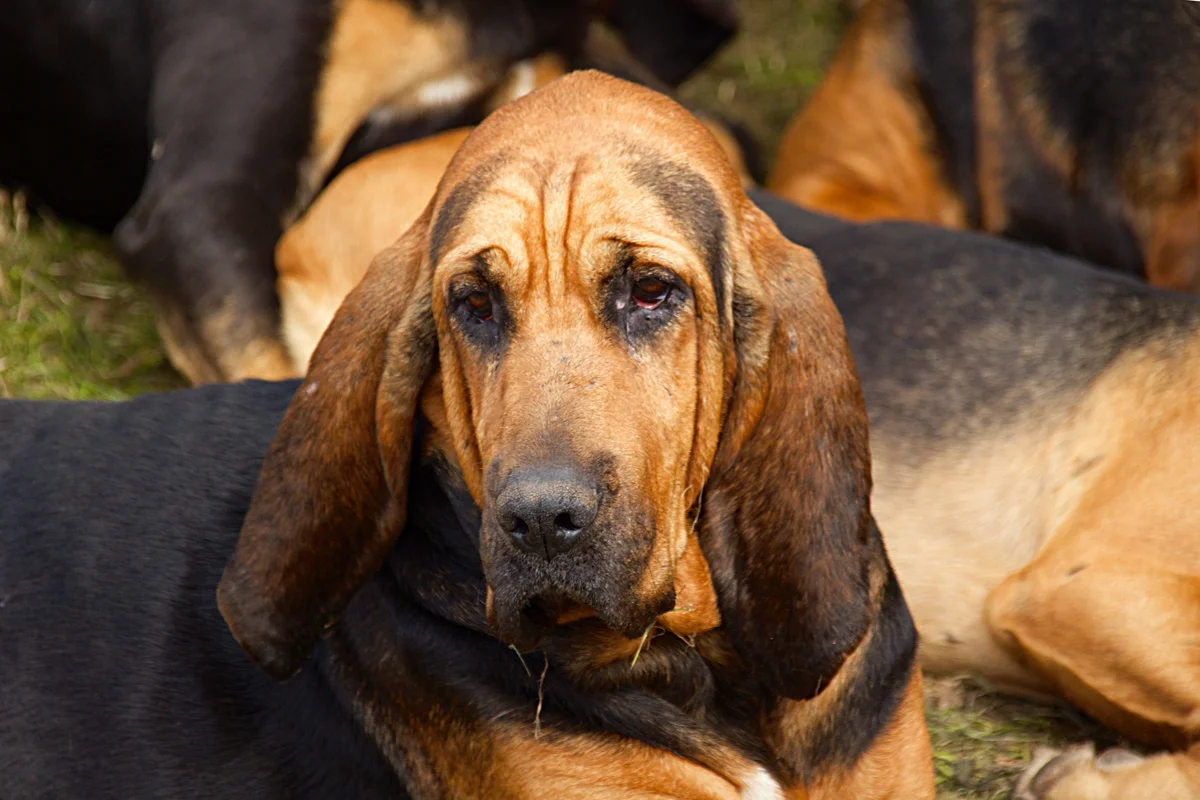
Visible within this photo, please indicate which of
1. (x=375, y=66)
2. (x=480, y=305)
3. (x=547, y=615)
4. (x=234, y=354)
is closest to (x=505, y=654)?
(x=547, y=615)

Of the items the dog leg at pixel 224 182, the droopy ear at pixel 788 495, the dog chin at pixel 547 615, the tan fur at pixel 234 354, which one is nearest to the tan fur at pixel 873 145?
the dog leg at pixel 224 182

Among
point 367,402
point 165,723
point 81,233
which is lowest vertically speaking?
point 81,233

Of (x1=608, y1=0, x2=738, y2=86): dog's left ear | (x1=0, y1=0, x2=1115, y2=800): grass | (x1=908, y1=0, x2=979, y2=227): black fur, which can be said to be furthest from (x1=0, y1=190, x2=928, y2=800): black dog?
(x1=608, y1=0, x2=738, y2=86): dog's left ear

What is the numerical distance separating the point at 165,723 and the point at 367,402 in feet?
2.85

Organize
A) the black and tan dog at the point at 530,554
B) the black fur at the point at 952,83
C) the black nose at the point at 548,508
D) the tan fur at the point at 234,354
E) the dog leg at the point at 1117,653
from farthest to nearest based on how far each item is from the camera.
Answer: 1. the black fur at the point at 952,83
2. the tan fur at the point at 234,354
3. the dog leg at the point at 1117,653
4. the black and tan dog at the point at 530,554
5. the black nose at the point at 548,508

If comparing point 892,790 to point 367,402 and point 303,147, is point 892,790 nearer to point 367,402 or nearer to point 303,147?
point 367,402

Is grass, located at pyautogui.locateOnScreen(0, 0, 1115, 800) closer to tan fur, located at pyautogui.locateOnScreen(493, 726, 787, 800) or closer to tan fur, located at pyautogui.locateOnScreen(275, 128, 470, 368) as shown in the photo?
tan fur, located at pyautogui.locateOnScreen(275, 128, 470, 368)

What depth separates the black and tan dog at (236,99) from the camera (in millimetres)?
5125

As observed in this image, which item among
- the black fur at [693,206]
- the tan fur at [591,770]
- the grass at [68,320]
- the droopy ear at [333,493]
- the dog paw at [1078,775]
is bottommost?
the grass at [68,320]

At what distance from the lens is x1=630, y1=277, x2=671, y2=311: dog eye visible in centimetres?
311

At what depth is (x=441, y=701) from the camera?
3.28 metres

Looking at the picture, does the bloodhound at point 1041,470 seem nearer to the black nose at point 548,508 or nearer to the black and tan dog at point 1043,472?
the black and tan dog at point 1043,472

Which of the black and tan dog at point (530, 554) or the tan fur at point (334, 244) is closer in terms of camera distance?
the black and tan dog at point (530, 554)

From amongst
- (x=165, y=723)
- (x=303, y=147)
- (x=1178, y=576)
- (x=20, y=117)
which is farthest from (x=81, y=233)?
(x=1178, y=576)
